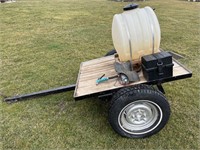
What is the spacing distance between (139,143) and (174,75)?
77 cm

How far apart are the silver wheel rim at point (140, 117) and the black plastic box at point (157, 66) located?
0.88 feet

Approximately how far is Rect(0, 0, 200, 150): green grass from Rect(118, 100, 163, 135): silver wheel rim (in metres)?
0.12

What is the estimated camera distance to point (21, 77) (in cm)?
377

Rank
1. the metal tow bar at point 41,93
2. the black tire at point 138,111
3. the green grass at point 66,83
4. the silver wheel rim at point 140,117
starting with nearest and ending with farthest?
the black tire at point 138,111 → the silver wheel rim at point 140,117 → the green grass at point 66,83 → the metal tow bar at point 41,93

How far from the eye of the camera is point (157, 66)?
2184 mm

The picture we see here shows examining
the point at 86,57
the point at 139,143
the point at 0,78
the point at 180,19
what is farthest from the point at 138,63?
the point at 180,19

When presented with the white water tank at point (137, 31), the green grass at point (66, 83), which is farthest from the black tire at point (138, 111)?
the white water tank at point (137, 31)

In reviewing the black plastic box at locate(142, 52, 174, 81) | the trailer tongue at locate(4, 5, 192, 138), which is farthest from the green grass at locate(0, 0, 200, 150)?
the black plastic box at locate(142, 52, 174, 81)

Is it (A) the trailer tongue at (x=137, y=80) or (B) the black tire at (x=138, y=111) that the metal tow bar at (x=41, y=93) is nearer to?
(A) the trailer tongue at (x=137, y=80)

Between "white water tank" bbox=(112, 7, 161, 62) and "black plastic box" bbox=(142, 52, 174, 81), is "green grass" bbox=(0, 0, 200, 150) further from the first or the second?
"white water tank" bbox=(112, 7, 161, 62)

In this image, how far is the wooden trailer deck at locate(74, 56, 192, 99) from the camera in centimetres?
232

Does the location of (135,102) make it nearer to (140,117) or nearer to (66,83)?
(140,117)

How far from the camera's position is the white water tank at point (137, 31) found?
235 cm


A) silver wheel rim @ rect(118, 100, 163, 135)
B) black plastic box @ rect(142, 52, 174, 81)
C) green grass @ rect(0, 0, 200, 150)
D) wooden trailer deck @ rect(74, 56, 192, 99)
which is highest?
black plastic box @ rect(142, 52, 174, 81)
